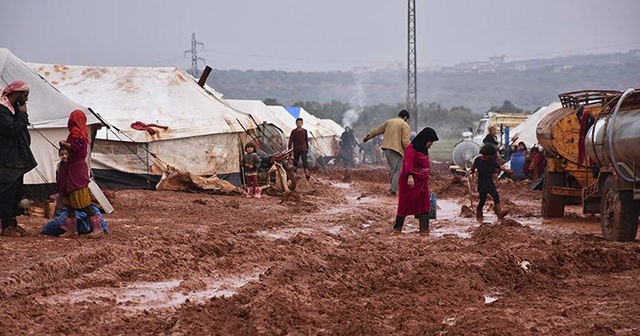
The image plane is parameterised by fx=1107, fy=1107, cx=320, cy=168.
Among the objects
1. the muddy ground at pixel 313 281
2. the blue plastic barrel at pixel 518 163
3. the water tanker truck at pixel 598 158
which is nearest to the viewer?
the muddy ground at pixel 313 281

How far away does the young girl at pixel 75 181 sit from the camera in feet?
38.5

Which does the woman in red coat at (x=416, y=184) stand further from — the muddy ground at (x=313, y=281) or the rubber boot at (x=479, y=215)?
the rubber boot at (x=479, y=215)

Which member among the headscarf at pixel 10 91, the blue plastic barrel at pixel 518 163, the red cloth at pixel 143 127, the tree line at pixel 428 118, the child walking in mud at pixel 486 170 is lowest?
the tree line at pixel 428 118

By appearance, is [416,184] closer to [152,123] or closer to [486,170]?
[486,170]

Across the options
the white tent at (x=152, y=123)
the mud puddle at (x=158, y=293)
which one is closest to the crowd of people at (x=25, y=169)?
the mud puddle at (x=158, y=293)

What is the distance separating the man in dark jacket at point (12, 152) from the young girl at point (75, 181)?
433mm

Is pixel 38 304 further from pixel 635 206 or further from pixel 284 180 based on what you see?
pixel 284 180

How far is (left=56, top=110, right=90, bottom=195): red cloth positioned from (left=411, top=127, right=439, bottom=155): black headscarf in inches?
167

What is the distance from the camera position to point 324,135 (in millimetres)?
45500

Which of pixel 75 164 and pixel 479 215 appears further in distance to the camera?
pixel 479 215

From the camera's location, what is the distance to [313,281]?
8656 mm

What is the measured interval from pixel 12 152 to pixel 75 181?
0.73 meters

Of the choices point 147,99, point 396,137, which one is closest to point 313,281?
point 396,137

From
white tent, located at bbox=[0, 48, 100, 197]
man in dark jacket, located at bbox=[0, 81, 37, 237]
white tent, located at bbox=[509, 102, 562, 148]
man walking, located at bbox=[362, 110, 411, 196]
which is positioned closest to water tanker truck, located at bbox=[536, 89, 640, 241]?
man walking, located at bbox=[362, 110, 411, 196]
